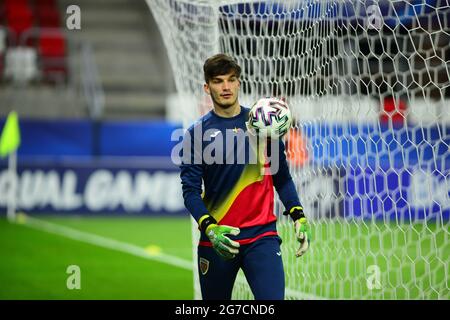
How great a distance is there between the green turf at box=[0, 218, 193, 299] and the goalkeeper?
10.7 ft

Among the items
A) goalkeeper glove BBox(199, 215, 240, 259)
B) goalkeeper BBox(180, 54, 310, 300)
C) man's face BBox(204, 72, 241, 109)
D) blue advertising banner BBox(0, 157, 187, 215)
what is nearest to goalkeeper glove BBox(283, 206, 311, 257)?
goalkeeper BBox(180, 54, 310, 300)

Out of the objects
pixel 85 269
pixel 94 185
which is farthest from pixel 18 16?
pixel 85 269

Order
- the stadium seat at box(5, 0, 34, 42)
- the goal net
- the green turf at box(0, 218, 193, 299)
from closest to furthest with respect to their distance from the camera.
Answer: the goal net < the green turf at box(0, 218, 193, 299) < the stadium seat at box(5, 0, 34, 42)

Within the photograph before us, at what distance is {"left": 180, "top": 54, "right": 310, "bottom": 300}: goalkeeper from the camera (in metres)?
5.35

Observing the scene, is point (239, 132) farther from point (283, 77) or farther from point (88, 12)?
point (88, 12)

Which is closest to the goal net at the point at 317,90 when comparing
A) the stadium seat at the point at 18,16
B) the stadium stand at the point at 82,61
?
the stadium stand at the point at 82,61

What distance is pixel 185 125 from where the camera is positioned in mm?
8555

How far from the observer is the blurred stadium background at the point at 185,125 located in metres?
7.05

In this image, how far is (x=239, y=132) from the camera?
5.50 metres

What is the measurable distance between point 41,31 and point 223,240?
634 inches

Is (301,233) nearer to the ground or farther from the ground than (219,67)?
nearer to the ground

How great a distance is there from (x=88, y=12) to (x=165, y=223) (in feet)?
30.6

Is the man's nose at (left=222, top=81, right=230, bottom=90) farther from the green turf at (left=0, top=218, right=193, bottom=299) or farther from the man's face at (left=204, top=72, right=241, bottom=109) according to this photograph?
the green turf at (left=0, top=218, right=193, bottom=299)

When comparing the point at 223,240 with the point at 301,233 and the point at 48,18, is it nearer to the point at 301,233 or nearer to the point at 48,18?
the point at 301,233
